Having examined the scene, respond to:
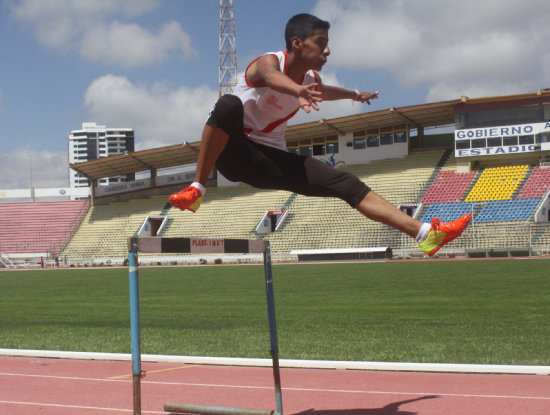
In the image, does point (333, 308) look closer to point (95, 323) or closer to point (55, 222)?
point (95, 323)

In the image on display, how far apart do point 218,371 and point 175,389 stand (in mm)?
797

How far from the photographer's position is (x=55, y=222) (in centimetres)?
5166

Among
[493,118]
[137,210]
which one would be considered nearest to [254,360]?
[493,118]

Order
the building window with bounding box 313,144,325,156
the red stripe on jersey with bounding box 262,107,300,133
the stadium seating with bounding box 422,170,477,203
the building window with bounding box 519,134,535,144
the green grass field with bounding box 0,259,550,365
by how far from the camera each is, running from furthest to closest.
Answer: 1. the building window with bounding box 313,144,325,156
2. the stadium seating with bounding box 422,170,477,203
3. the building window with bounding box 519,134,535,144
4. the green grass field with bounding box 0,259,550,365
5. the red stripe on jersey with bounding box 262,107,300,133

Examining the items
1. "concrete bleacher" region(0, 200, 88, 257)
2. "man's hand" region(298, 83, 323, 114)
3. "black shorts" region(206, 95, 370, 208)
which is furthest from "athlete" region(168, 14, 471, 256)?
"concrete bleacher" region(0, 200, 88, 257)

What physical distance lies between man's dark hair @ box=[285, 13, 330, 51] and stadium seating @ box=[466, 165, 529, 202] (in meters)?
33.5

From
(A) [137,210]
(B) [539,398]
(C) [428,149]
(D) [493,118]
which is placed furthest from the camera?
(A) [137,210]

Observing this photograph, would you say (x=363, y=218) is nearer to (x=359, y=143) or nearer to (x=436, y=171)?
(x=436, y=171)

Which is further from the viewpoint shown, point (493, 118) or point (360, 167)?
point (360, 167)

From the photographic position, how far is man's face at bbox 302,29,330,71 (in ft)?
11.8

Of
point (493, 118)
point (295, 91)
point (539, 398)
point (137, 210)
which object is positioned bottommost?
point (539, 398)

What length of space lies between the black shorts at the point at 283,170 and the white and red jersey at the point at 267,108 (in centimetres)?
6

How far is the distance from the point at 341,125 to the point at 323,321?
33294 millimetres

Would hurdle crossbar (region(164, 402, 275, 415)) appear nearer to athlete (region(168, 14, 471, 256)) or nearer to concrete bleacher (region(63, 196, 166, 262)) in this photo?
athlete (region(168, 14, 471, 256))
